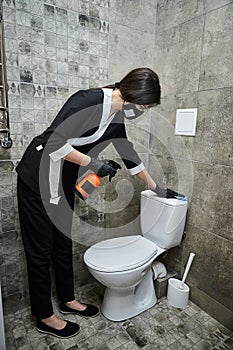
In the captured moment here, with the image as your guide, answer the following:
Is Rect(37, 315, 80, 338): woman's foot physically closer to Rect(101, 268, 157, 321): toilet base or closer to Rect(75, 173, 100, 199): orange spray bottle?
Rect(101, 268, 157, 321): toilet base

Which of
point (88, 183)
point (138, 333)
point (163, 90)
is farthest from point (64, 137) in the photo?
point (138, 333)

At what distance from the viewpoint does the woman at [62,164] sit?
111 cm

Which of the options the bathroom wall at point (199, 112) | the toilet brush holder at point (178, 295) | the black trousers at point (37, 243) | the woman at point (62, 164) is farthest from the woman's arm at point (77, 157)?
the toilet brush holder at point (178, 295)

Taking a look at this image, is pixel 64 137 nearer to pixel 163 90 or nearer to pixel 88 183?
pixel 88 183

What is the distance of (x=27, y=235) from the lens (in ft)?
4.01

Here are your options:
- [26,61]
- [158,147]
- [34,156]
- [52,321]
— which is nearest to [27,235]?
[34,156]

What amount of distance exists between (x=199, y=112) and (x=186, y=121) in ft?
0.32

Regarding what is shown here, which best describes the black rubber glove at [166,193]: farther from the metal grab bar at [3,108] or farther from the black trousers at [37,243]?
the metal grab bar at [3,108]

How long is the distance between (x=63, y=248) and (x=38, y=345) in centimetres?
49

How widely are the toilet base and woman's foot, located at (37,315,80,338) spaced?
20cm

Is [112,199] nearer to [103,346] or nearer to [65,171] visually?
[65,171]

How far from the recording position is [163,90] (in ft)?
5.41

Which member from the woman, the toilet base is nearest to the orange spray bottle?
the woman

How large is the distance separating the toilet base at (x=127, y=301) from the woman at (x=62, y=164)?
0.13 meters
